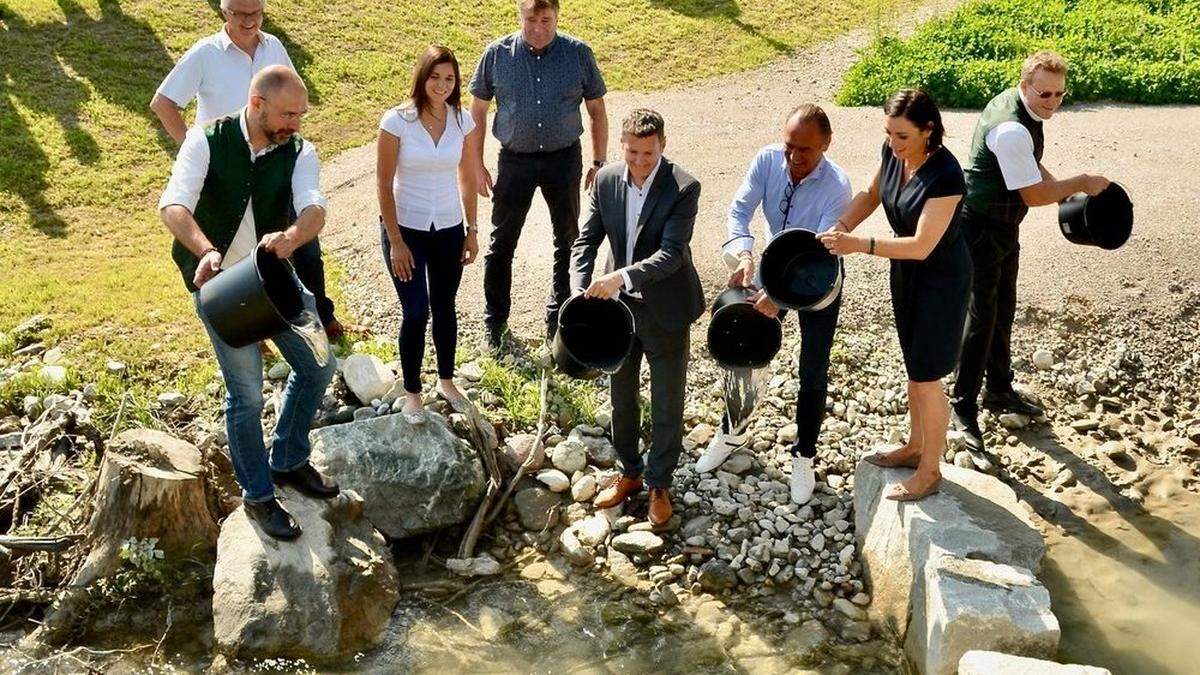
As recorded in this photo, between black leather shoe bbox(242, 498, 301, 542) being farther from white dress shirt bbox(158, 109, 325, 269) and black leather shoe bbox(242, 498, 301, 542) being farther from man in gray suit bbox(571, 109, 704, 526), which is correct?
man in gray suit bbox(571, 109, 704, 526)

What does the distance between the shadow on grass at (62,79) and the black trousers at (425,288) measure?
3.78 m

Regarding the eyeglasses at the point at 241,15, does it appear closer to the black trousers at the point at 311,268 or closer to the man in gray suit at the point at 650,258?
the black trousers at the point at 311,268

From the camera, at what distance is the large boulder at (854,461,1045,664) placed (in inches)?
173

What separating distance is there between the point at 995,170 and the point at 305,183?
303 centimetres

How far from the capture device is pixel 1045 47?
11.0 metres

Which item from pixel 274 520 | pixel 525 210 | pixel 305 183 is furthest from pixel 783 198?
pixel 274 520

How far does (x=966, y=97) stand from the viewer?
398 inches

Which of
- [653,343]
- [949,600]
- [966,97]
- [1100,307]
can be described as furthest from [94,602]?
[966,97]

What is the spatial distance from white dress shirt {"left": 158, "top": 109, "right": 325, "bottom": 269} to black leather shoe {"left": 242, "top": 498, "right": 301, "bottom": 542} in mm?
1022

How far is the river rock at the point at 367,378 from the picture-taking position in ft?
18.1

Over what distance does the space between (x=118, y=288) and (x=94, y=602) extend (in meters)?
2.85

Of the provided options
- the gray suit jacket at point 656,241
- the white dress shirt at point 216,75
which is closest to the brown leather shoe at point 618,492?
the gray suit jacket at point 656,241

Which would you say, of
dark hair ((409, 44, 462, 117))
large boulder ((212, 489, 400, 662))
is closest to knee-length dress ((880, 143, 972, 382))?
dark hair ((409, 44, 462, 117))

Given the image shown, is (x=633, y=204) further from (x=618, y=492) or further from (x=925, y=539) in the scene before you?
(x=925, y=539)
